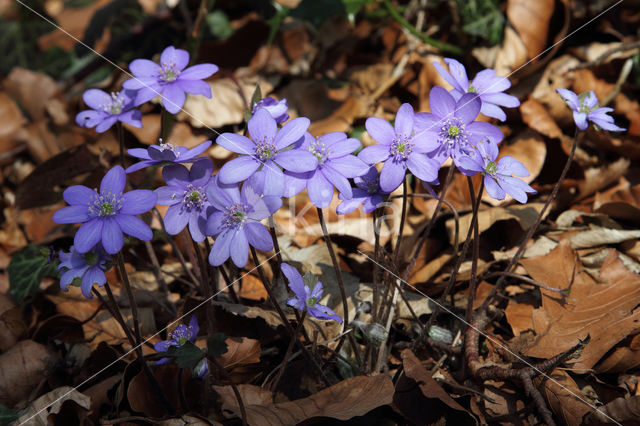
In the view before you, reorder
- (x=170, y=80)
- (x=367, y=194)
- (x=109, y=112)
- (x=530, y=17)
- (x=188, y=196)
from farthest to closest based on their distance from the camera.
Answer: (x=530, y=17)
(x=109, y=112)
(x=170, y=80)
(x=367, y=194)
(x=188, y=196)

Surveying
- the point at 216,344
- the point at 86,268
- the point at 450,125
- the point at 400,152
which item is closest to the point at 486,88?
the point at 450,125

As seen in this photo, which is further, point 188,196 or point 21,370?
point 21,370

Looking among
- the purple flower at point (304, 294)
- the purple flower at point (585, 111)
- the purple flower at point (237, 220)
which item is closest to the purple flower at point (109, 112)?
the purple flower at point (237, 220)

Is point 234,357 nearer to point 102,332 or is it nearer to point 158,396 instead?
point 158,396

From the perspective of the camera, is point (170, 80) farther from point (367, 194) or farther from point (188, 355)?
point (188, 355)

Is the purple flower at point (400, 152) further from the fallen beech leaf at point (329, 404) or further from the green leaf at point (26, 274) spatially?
the green leaf at point (26, 274)

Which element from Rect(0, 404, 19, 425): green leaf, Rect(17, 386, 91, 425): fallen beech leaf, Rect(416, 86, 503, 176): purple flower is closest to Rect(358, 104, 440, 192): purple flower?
Rect(416, 86, 503, 176): purple flower

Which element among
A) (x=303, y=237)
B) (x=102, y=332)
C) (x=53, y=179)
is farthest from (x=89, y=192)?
(x=53, y=179)
